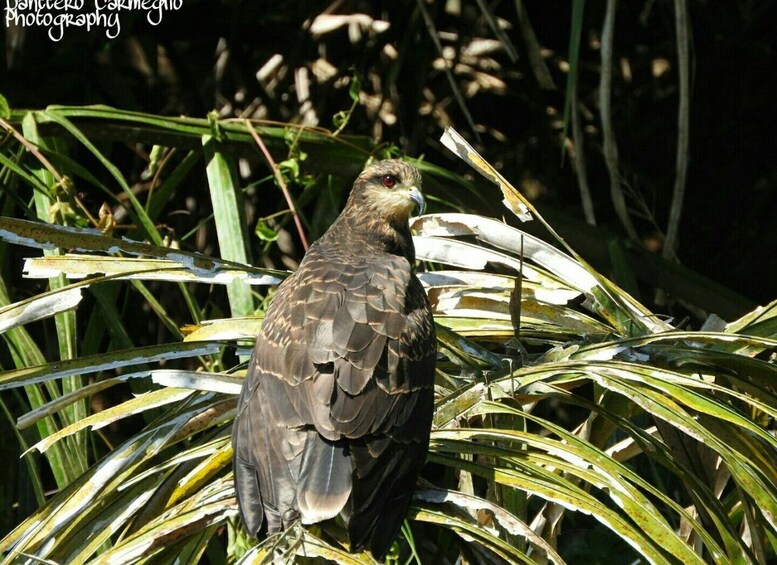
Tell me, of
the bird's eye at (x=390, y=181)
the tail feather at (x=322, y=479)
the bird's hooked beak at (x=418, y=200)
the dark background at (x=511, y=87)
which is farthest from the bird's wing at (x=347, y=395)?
the dark background at (x=511, y=87)

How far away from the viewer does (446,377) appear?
2896 millimetres

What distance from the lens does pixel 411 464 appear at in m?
2.49

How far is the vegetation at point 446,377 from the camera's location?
2189 mm

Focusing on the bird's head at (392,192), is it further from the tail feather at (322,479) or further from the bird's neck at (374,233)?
the tail feather at (322,479)

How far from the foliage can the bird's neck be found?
268mm

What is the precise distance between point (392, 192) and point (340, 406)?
1.41 m

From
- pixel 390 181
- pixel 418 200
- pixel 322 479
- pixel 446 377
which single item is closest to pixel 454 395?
pixel 446 377

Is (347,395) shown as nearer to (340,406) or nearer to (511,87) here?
(340,406)

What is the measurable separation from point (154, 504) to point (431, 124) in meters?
3.52

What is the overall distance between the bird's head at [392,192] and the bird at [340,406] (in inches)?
27.6

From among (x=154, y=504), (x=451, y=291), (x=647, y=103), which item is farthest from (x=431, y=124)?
(x=154, y=504)

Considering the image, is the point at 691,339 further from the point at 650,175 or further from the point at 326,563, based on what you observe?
the point at 650,175

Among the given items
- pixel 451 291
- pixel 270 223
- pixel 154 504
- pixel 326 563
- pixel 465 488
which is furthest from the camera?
pixel 270 223

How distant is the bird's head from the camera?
3791 mm
